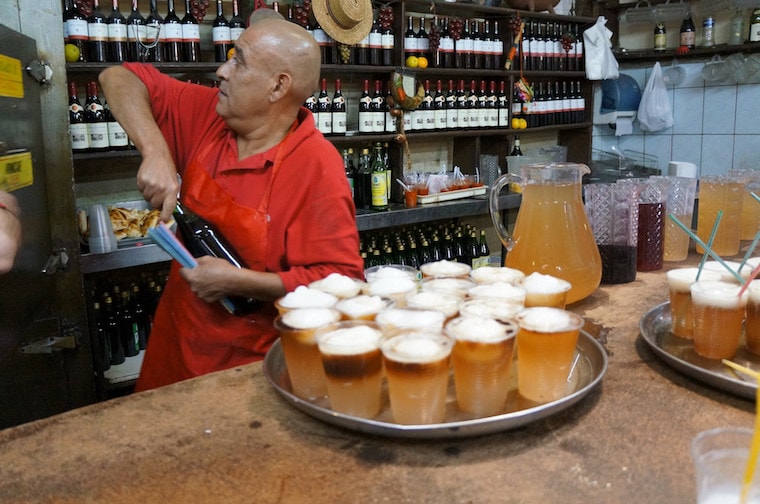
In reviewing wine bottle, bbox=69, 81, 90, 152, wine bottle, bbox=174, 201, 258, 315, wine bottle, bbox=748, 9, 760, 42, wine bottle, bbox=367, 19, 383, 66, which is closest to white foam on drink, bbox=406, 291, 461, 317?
wine bottle, bbox=174, 201, 258, 315

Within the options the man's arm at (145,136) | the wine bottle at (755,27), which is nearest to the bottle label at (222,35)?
the man's arm at (145,136)

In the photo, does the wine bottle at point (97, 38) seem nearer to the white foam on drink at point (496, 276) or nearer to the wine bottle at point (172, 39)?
the wine bottle at point (172, 39)

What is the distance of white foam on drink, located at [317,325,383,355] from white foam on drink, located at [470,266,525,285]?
0.36 m

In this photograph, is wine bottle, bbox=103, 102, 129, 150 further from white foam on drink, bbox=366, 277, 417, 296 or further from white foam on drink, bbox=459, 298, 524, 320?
white foam on drink, bbox=459, 298, 524, 320

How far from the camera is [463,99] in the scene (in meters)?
4.24

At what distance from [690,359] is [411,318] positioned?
1.86ft

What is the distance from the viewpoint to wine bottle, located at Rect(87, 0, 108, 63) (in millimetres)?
2881

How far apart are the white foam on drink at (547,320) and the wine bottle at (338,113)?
9.09ft

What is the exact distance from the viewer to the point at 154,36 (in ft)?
10.0

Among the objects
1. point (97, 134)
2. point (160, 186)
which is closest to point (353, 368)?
point (160, 186)

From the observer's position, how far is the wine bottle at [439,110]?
4098mm

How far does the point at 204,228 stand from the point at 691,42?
456cm

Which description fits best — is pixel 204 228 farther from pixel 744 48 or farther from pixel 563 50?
pixel 744 48

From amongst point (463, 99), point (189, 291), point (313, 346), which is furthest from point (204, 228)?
point (463, 99)
